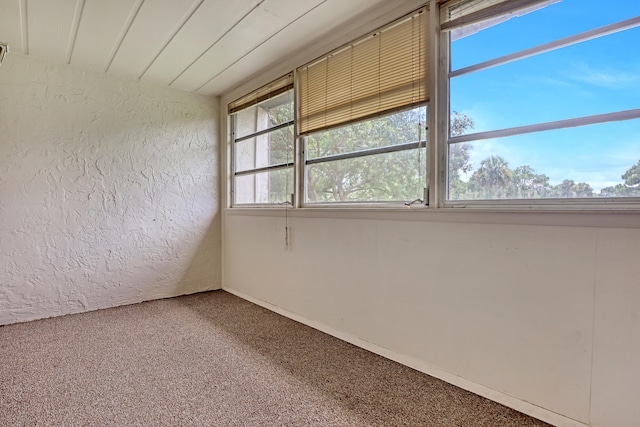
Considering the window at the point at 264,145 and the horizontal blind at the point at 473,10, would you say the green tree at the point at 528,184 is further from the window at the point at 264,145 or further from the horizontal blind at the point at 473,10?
the window at the point at 264,145

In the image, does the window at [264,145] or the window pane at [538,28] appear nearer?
the window pane at [538,28]

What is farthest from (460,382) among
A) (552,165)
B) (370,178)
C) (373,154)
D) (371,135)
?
(371,135)

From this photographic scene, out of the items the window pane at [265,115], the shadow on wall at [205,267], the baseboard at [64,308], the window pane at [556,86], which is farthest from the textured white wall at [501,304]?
the baseboard at [64,308]

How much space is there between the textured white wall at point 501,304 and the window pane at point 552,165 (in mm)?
146

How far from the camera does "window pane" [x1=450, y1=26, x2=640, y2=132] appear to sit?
1.30 m

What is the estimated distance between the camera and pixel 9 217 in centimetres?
260

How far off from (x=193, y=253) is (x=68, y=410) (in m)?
2.10

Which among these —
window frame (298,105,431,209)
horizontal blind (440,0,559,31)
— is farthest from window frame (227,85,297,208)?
horizontal blind (440,0,559,31)

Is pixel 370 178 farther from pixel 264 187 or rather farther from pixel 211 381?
pixel 211 381

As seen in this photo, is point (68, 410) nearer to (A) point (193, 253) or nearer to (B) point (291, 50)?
(A) point (193, 253)

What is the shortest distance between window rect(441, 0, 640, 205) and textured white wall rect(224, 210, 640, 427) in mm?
187

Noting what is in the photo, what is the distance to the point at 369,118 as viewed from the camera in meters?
2.12

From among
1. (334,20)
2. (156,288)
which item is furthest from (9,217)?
(334,20)

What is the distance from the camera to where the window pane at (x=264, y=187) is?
295 cm
